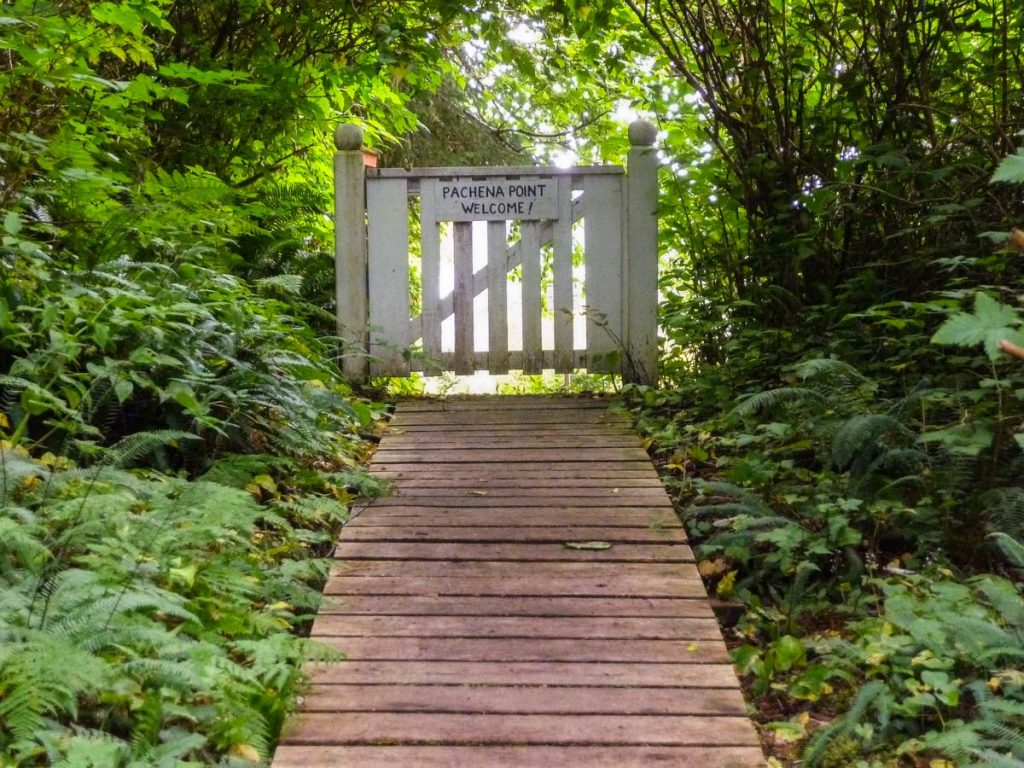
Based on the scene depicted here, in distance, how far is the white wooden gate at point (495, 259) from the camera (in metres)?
7.65

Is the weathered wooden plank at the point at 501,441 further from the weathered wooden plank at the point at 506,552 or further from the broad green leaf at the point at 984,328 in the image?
the broad green leaf at the point at 984,328

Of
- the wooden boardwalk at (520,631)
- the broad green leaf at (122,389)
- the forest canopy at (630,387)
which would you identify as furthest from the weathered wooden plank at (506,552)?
the broad green leaf at (122,389)

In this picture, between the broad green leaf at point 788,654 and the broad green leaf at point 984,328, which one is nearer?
the broad green leaf at point 984,328

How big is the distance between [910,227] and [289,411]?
360 centimetres

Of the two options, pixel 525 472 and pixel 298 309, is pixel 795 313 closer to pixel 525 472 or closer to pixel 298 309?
pixel 525 472

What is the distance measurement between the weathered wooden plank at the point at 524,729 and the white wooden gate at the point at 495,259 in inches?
180

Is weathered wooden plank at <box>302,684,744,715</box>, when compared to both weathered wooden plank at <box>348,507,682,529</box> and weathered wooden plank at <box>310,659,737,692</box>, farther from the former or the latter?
weathered wooden plank at <box>348,507,682,529</box>

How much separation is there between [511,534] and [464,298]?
3270mm

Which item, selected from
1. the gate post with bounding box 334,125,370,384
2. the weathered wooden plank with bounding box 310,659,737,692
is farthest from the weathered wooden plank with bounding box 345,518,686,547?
the gate post with bounding box 334,125,370,384

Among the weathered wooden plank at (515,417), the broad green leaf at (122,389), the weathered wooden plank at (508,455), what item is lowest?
the weathered wooden plank at (508,455)

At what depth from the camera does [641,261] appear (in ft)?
25.2

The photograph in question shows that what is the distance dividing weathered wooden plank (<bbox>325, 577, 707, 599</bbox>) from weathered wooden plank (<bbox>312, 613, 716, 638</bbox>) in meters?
0.21

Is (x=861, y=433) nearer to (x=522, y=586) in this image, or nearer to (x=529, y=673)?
(x=522, y=586)

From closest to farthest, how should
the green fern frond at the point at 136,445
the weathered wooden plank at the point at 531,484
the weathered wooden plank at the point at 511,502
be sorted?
the green fern frond at the point at 136,445, the weathered wooden plank at the point at 511,502, the weathered wooden plank at the point at 531,484
